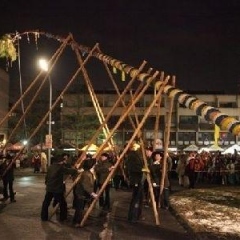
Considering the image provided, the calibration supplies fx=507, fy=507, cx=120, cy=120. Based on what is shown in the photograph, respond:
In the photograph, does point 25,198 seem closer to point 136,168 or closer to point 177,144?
point 136,168

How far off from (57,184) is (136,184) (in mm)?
2124

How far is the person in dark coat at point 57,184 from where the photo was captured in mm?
13273

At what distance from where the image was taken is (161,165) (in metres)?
16.0

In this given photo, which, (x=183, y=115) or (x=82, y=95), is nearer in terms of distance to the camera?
(x=82, y=95)

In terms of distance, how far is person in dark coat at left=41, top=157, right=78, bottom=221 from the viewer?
523 inches

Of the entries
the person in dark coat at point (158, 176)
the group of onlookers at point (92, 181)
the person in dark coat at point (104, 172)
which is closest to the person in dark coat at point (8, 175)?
the person in dark coat at point (104, 172)

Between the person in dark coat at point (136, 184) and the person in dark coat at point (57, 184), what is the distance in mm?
1580

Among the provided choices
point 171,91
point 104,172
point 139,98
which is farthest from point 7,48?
point 171,91

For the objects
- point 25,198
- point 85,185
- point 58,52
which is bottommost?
point 25,198

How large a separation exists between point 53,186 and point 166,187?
13.7ft

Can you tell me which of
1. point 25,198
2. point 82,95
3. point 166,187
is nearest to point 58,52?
point 25,198

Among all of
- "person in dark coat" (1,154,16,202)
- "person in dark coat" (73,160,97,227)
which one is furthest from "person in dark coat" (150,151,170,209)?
"person in dark coat" (1,154,16,202)

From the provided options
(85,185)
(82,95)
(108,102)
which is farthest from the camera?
(108,102)

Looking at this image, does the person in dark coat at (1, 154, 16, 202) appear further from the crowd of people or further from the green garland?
the green garland
